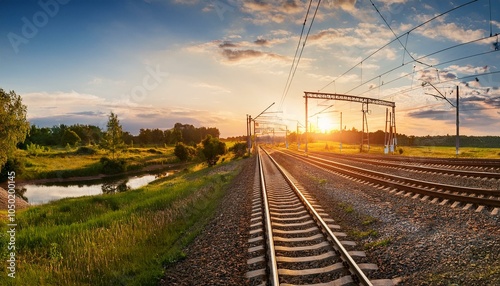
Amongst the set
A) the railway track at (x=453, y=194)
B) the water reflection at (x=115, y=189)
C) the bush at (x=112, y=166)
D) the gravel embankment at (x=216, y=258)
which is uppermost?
the railway track at (x=453, y=194)

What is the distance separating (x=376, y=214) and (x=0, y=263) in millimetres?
Answer: 12182

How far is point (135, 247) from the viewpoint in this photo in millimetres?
9750

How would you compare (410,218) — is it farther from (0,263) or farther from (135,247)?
(0,263)

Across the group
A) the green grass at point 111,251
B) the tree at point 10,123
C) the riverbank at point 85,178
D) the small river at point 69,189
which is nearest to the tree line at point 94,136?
the riverbank at point 85,178

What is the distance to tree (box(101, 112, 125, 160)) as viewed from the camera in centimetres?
7538

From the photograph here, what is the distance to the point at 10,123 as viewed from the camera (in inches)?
1135

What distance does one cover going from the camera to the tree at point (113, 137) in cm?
7538

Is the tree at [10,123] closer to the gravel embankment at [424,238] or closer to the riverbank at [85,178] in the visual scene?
the riverbank at [85,178]

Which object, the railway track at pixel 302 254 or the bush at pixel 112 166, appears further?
the bush at pixel 112 166

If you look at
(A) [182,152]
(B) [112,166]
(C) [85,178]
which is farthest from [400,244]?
(A) [182,152]

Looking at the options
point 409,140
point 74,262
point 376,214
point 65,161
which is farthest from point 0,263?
point 409,140

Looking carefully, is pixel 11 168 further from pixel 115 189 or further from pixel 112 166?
pixel 115 189

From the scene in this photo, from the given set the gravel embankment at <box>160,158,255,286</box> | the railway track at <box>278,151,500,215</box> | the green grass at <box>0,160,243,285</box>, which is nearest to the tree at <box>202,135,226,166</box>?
the green grass at <box>0,160,243,285</box>

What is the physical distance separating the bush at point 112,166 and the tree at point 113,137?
9.82 metres
